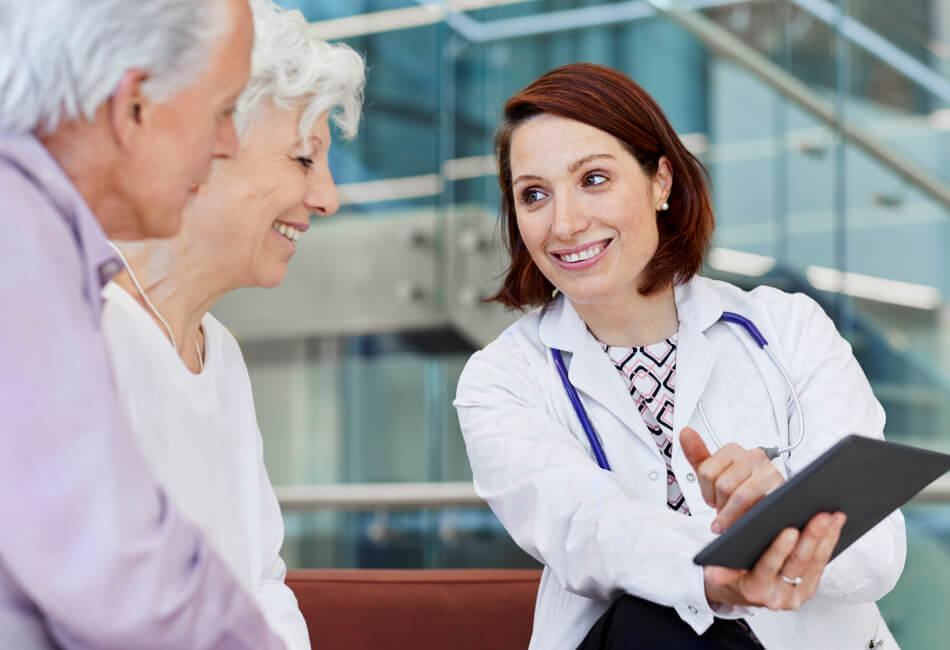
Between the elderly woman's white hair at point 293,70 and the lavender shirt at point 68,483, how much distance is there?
535 mm

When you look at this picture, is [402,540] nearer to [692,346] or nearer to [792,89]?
[792,89]

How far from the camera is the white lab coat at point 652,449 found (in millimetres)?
1324

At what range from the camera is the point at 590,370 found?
5.29 ft

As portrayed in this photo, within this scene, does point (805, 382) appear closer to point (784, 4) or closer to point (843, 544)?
point (843, 544)

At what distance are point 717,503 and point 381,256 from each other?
343 cm

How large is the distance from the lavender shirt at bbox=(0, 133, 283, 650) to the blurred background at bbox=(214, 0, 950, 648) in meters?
2.86

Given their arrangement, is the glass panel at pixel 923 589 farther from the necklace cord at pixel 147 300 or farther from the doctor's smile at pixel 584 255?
the necklace cord at pixel 147 300

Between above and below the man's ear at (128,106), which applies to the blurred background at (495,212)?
below

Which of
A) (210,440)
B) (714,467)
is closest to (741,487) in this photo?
(714,467)

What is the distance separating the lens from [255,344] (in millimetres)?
4777

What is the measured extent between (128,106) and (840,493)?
0.81m

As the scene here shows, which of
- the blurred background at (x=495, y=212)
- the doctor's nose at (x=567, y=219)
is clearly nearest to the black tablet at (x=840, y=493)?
the doctor's nose at (x=567, y=219)

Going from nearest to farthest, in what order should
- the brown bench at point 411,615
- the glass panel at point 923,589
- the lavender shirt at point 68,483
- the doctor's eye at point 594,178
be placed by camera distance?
the lavender shirt at point 68,483, the doctor's eye at point 594,178, the brown bench at point 411,615, the glass panel at point 923,589

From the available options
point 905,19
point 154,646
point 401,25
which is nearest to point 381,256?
point 401,25
